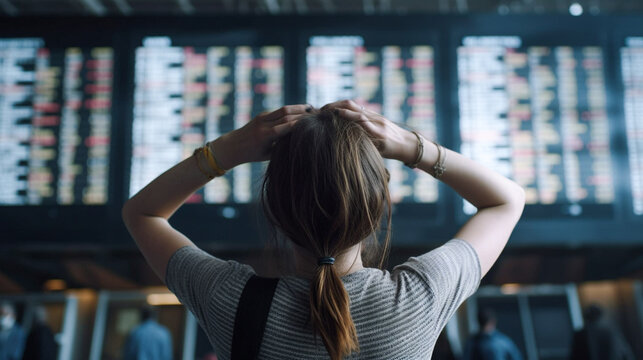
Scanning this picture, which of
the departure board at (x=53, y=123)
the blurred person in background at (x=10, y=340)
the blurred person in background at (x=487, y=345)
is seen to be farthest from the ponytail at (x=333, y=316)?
the blurred person in background at (x=10, y=340)

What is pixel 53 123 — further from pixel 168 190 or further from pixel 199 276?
pixel 199 276

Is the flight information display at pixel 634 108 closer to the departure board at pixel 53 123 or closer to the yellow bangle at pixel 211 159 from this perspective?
the departure board at pixel 53 123

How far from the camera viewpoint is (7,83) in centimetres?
429

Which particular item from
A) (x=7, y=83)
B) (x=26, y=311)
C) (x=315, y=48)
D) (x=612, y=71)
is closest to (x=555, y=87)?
(x=612, y=71)

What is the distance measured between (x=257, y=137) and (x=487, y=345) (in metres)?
4.42

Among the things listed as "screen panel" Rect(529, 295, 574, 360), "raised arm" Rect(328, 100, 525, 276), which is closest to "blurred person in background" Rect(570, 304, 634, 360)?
"screen panel" Rect(529, 295, 574, 360)

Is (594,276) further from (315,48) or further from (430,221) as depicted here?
(315,48)

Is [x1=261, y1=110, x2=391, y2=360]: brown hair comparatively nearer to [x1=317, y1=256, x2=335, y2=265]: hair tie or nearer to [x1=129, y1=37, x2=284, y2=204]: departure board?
[x1=317, y1=256, x2=335, y2=265]: hair tie

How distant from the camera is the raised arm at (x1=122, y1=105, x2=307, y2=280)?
0.90m

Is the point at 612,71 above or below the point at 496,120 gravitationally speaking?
above

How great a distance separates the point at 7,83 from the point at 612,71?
4.09 metres

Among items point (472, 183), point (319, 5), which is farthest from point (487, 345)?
point (472, 183)

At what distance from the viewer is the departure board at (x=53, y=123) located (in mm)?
4168

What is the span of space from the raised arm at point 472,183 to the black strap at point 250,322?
0.92ft
